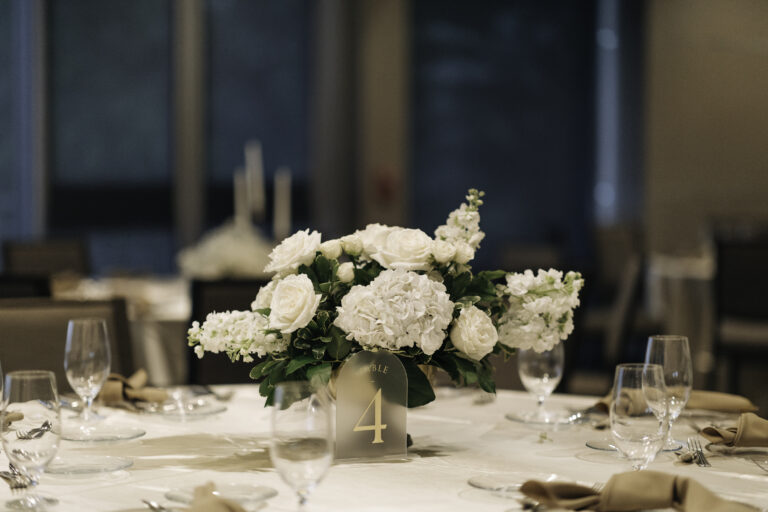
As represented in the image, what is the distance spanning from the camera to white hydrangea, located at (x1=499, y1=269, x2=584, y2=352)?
1730 millimetres

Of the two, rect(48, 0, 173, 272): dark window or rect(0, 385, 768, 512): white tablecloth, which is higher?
rect(48, 0, 173, 272): dark window

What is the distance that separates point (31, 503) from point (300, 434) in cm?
44

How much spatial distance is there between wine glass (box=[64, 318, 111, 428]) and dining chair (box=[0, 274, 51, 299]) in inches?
46.4

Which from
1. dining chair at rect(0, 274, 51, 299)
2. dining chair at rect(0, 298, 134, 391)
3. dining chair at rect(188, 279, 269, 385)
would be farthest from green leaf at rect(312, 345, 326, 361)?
dining chair at rect(0, 274, 51, 299)

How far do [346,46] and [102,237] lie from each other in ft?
8.37

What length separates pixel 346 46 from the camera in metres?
8.19

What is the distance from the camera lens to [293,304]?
1.57 m

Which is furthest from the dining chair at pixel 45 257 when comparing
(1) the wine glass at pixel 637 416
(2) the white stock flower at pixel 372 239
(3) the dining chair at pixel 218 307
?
(1) the wine glass at pixel 637 416

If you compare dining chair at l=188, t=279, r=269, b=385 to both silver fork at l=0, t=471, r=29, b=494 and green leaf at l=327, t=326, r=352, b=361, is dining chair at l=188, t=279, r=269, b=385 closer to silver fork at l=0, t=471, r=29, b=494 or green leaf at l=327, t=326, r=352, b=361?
green leaf at l=327, t=326, r=352, b=361

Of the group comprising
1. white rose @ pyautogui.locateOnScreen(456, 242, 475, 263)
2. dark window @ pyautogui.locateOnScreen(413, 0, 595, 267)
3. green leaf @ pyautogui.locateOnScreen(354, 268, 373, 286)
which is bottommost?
green leaf @ pyautogui.locateOnScreen(354, 268, 373, 286)

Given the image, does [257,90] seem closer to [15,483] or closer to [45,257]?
[45,257]

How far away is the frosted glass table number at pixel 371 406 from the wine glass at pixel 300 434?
43 cm

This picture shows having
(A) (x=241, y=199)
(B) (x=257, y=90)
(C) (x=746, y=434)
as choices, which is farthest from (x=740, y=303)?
(B) (x=257, y=90)

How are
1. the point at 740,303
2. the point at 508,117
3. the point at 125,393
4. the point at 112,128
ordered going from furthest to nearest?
the point at 508,117 < the point at 112,128 < the point at 740,303 < the point at 125,393
